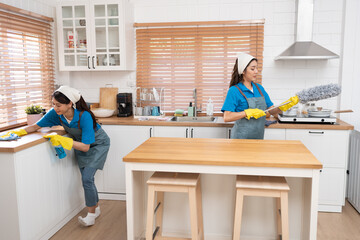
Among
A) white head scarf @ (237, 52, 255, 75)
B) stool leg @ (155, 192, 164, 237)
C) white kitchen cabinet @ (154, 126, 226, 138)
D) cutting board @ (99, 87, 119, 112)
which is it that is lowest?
stool leg @ (155, 192, 164, 237)

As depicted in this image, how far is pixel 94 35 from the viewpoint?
388 centimetres

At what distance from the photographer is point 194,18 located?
405cm

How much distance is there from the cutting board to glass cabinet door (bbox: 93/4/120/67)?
0.42 meters

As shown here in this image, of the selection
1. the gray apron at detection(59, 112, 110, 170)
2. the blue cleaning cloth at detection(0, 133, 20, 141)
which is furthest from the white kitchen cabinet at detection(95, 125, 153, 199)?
the blue cleaning cloth at detection(0, 133, 20, 141)

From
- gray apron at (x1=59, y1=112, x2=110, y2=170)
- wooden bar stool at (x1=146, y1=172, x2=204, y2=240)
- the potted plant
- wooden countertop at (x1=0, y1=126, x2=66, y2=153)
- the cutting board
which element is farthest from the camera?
the cutting board

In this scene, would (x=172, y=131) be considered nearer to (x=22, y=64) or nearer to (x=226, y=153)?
(x=226, y=153)

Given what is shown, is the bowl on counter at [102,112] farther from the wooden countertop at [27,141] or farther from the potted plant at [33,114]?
the wooden countertop at [27,141]

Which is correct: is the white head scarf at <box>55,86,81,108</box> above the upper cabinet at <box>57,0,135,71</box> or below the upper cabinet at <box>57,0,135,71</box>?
below

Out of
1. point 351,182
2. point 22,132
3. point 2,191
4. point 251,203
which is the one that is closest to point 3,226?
point 2,191

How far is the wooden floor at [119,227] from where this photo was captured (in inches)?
115

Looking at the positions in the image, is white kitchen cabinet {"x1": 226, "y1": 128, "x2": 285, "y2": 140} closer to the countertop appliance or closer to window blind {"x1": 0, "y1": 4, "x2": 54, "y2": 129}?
the countertop appliance

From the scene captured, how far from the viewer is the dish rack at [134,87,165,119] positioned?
161 inches

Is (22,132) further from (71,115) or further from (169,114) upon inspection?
(169,114)

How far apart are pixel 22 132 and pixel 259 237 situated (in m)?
2.15
